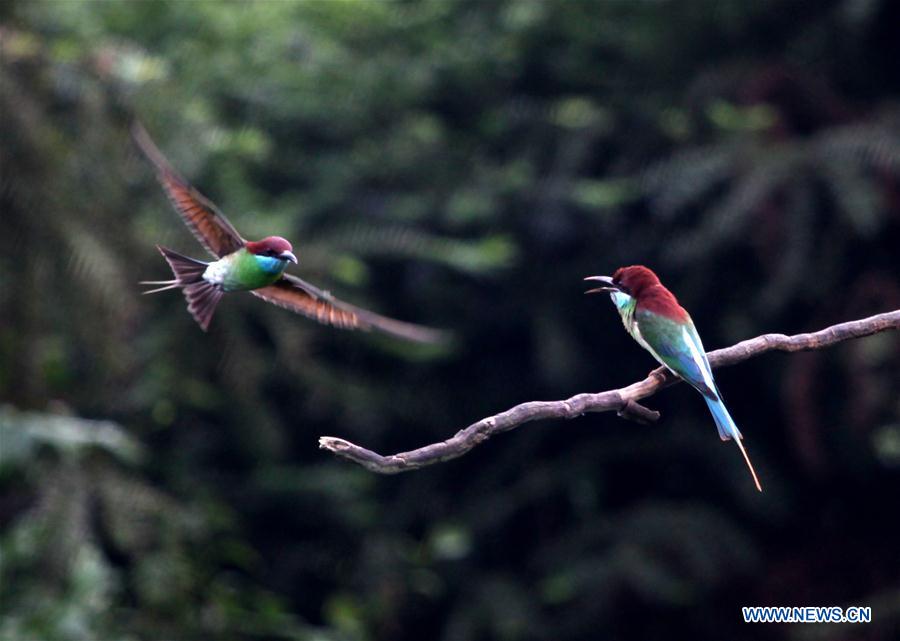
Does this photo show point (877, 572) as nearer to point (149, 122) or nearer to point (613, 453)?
point (613, 453)

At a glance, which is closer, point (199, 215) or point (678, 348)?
point (678, 348)

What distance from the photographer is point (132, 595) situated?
477cm

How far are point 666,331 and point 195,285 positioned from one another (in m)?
1.04

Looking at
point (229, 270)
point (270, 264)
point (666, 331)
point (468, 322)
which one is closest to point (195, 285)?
point (229, 270)

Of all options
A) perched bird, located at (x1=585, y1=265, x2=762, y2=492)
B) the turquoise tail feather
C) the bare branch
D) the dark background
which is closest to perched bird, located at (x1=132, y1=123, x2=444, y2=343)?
perched bird, located at (x1=585, y1=265, x2=762, y2=492)

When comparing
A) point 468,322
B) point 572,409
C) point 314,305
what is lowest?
point 572,409

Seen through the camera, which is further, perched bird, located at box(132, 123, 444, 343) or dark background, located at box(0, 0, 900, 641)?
dark background, located at box(0, 0, 900, 641)

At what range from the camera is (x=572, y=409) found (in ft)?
5.88

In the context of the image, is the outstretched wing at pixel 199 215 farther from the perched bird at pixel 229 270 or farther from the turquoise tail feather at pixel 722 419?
the turquoise tail feather at pixel 722 419

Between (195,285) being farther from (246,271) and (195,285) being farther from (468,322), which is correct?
(468,322)

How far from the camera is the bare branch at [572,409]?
1649 mm

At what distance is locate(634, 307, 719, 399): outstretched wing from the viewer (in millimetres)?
2602

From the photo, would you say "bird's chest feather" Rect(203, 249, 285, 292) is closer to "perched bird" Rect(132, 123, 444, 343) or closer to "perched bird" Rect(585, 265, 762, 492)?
"perched bird" Rect(132, 123, 444, 343)

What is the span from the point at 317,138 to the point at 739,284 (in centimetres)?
196
